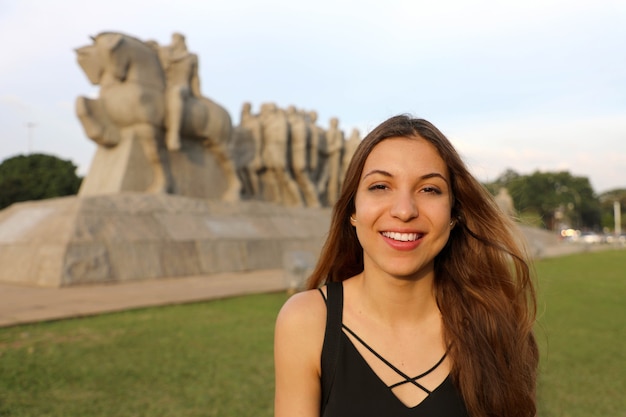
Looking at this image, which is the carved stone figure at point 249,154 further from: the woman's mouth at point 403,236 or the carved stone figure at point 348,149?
the woman's mouth at point 403,236

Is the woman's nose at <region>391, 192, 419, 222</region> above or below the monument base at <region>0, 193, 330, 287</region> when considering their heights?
above

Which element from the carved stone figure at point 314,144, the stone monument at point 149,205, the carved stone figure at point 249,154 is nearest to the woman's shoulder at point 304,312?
the stone monument at point 149,205

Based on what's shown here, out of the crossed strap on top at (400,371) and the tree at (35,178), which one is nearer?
the crossed strap on top at (400,371)

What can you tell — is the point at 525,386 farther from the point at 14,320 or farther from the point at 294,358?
the point at 14,320

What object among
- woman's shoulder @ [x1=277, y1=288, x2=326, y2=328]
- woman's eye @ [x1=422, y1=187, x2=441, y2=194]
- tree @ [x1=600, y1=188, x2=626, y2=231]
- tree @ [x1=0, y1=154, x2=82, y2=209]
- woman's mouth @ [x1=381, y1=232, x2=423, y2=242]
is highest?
woman's eye @ [x1=422, y1=187, x2=441, y2=194]

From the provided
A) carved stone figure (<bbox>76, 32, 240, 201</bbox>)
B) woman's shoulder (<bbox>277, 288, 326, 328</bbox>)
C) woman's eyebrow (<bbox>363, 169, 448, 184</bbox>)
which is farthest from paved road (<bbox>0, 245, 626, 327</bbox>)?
woman's eyebrow (<bbox>363, 169, 448, 184</bbox>)

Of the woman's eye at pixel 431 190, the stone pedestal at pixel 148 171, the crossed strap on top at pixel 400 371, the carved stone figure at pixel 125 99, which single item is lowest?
the stone pedestal at pixel 148 171

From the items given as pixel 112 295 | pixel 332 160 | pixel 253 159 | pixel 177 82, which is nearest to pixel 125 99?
pixel 177 82

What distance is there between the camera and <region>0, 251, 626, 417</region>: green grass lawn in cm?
314

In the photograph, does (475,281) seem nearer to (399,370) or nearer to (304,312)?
(399,370)

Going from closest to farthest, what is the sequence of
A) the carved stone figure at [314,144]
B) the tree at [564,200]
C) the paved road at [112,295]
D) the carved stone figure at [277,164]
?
the paved road at [112,295], the carved stone figure at [277,164], the carved stone figure at [314,144], the tree at [564,200]

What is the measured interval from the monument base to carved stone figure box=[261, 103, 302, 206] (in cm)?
680

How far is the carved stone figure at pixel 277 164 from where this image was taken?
2027cm

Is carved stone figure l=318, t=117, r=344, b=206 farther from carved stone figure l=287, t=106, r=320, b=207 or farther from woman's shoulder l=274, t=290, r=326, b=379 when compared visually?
woman's shoulder l=274, t=290, r=326, b=379
